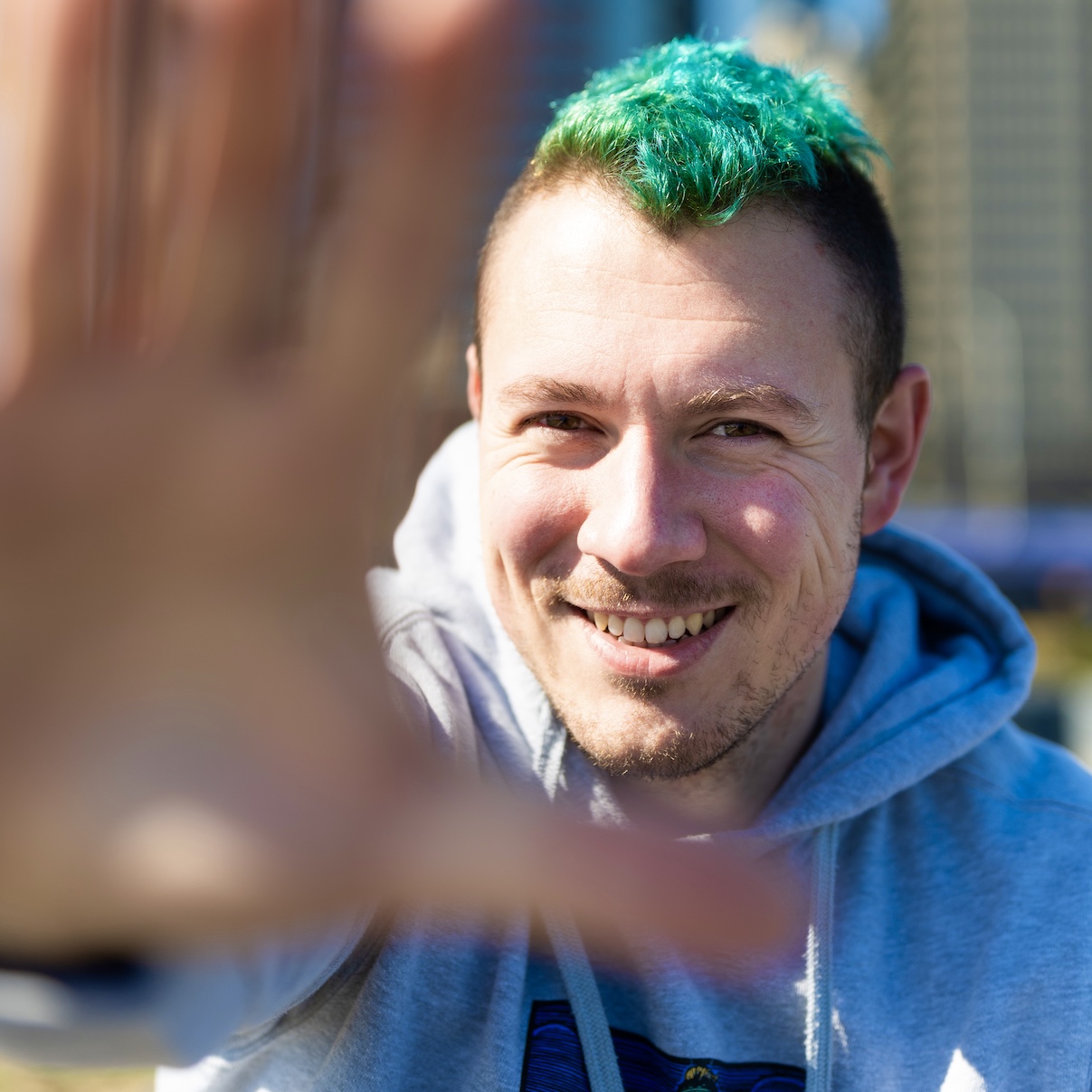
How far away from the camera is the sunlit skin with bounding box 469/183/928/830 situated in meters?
1.78

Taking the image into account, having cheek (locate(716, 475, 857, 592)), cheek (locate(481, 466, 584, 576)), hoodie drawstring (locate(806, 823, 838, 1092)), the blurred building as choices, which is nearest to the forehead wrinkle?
cheek (locate(716, 475, 857, 592))

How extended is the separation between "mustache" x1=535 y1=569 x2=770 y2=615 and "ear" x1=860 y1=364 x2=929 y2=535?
45 centimetres

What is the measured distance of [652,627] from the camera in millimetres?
1850

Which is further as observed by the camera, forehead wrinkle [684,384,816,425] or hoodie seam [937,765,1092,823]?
hoodie seam [937,765,1092,823]

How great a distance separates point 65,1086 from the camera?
2416 mm

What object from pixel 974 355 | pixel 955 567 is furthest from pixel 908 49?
pixel 955 567

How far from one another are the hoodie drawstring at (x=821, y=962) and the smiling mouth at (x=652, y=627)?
0.48 metres

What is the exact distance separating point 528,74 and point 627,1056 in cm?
148

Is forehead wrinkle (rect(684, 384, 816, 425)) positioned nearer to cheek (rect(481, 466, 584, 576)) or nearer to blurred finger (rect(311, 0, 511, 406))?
cheek (rect(481, 466, 584, 576))

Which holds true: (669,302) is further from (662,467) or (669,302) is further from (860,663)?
(860,663)

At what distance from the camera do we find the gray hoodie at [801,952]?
1.79 m

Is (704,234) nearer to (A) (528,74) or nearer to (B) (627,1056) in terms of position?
(A) (528,74)

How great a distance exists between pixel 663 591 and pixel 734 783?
1.59 feet

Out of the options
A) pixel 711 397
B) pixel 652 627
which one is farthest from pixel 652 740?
pixel 711 397
